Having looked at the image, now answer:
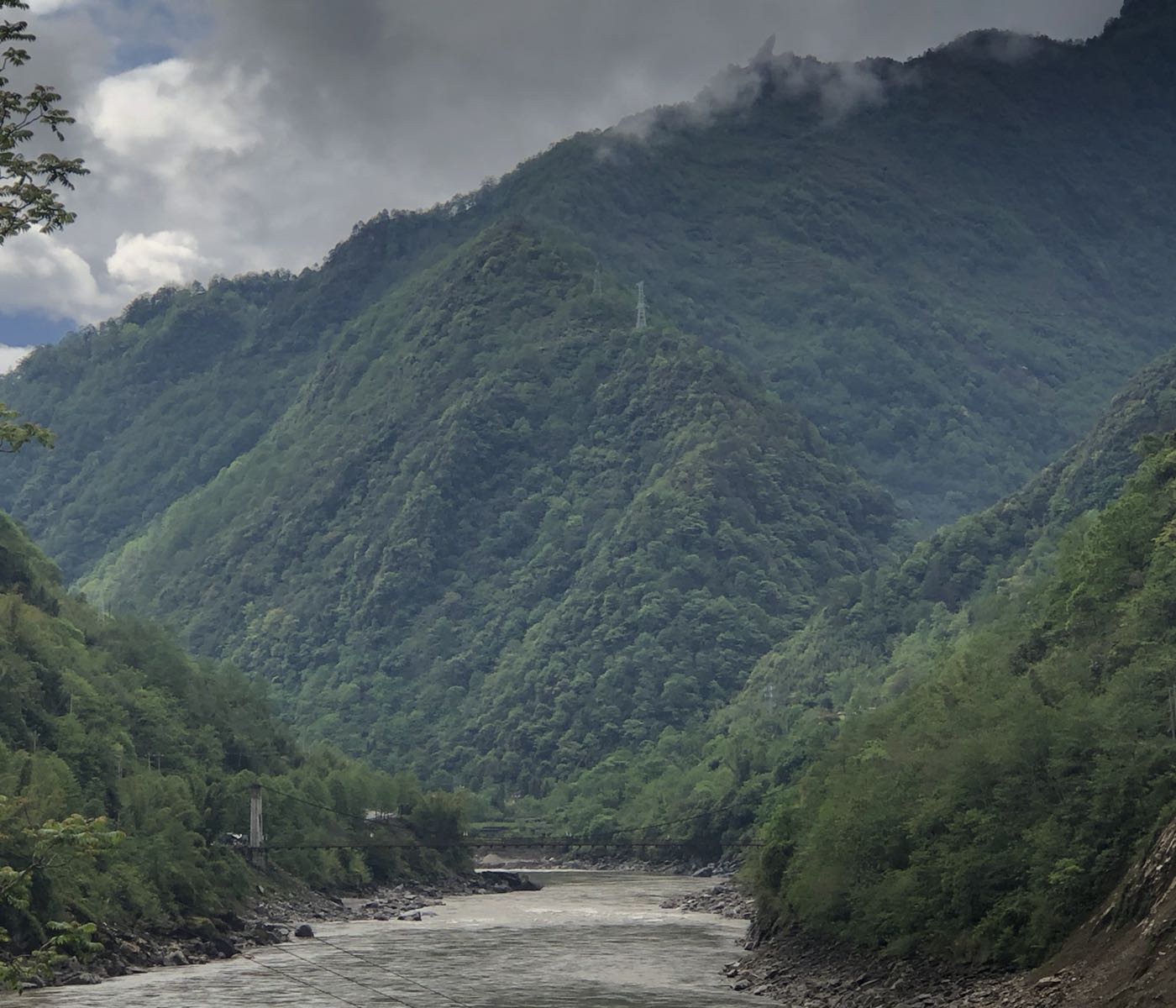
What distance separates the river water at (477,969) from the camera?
72.1 metres

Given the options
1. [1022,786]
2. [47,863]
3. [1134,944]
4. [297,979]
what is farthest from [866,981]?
[47,863]

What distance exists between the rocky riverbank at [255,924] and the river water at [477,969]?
1.54 meters

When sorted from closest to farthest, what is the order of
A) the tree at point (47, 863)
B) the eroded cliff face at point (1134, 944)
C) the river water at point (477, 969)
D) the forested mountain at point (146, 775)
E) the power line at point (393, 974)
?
the tree at point (47, 863) → the eroded cliff face at point (1134, 944) → the river water at point (477, 969) → the power line at point (393, 974) → the forested mountain at point (146, 775)

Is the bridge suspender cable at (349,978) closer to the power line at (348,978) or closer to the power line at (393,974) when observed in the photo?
the power line at (348,978)

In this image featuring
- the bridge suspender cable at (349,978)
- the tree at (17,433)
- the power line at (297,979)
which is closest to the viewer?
the tree at (17,433)

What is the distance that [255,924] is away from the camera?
348 feet

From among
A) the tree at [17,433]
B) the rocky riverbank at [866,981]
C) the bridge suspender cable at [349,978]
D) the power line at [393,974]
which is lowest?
the rocky riverbank at [866,981]

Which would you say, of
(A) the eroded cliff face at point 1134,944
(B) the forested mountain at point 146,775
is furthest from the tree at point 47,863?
(B) the forested mountain at point 146,775

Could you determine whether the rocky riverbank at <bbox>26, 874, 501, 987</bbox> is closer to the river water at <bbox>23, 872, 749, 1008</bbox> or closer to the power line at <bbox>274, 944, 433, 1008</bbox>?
the river water at <bbox>23, 872, 749, 1008</bbox>

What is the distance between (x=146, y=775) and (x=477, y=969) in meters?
43.2

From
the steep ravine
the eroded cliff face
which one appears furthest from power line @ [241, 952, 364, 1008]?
the eroded cliff face

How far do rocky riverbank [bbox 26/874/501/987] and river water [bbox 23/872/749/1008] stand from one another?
1.54 metres

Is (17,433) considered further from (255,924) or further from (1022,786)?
(255,924)

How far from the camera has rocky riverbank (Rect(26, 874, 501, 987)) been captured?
8238 cm
